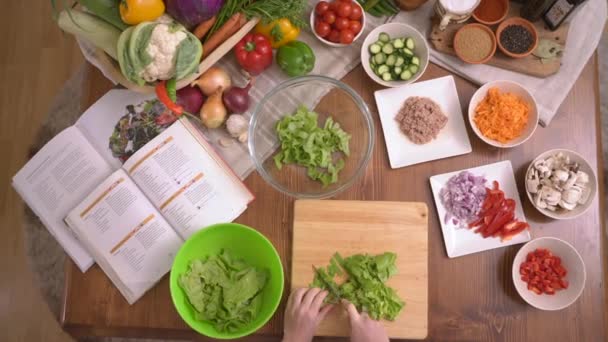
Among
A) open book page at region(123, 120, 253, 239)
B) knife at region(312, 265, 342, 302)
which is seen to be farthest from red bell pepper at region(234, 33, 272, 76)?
knife at region(312, 265, 342, 302)

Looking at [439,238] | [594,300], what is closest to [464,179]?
[439,238]

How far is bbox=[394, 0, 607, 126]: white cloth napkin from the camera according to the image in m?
1.28

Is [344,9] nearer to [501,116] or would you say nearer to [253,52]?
[253,52]

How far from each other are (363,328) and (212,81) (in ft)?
2.42

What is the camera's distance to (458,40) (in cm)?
128

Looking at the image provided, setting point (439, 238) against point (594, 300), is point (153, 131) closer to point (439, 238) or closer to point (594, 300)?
point (439, 238)

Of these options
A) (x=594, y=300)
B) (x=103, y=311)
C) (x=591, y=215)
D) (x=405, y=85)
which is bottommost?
(x=594, y=300)

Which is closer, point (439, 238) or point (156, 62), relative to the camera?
point (156, 62)

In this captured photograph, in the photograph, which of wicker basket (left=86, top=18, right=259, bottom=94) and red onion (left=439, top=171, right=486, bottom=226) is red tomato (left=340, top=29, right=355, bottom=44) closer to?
wicker basket (left=86, top=18, right=259, bottom=94)

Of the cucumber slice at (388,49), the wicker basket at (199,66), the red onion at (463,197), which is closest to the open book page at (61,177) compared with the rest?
the wicker basket at (199,66)

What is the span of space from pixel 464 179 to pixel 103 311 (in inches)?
39.9

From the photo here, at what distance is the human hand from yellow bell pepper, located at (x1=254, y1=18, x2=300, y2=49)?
2.18ft

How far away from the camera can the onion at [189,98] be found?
1.25 meters

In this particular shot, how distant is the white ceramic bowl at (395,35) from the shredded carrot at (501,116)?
19 centimetres
